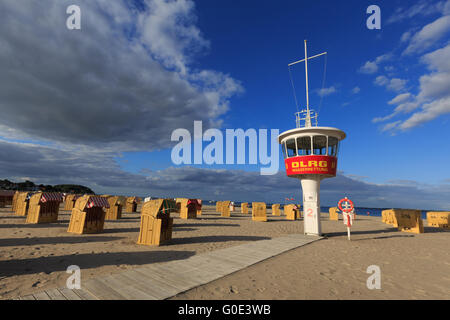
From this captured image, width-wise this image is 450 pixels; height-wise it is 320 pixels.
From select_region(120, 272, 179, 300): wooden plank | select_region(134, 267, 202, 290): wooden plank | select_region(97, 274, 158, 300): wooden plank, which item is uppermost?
select_region(97, 274, 158, 300): wooden plank

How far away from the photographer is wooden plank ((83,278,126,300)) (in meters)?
4.36

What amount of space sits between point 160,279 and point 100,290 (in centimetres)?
141

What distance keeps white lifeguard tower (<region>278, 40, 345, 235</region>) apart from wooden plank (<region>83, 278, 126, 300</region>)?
12969 mm

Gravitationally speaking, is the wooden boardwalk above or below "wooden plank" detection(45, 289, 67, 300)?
below

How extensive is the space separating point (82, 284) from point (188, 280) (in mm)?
2539

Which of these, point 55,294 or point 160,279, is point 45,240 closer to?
point 55,294

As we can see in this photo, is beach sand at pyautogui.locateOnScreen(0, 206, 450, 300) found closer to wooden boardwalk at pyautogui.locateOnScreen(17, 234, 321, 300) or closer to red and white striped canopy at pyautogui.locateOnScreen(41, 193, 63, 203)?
wooden boardwalk at pyautogui.locateOnScreen(17, 234, 321, 300)

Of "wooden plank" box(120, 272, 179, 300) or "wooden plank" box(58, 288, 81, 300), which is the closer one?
"wooden plank" box(58, 288, 81, 300)

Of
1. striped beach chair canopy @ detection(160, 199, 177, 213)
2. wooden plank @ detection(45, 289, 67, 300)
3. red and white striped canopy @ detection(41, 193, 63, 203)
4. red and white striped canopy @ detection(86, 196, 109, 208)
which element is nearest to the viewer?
wooden plank @ detection(45, 289, 67, 300)

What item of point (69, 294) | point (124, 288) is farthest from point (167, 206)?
point (69, 294)

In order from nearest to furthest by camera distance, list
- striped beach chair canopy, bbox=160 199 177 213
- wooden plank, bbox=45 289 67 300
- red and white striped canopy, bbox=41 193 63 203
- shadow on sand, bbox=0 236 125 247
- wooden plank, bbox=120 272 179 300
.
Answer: wooden plank, bbox=45 289 67 300, wooden plank, bbox=120 272 179 300, shadow on sand, bbox=0 236 125 247, striped beach chair canopy, bbox=160 199 177 213, red and white striped canopy, bbox=41 193 63 203

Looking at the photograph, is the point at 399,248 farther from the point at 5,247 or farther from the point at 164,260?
the point at 5,247

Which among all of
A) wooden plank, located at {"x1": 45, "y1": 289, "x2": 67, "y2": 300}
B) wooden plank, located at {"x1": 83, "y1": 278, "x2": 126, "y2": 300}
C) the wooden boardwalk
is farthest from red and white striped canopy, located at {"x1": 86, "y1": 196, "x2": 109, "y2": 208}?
wooden plank, located at {"x1": 45, "y1": 289, "x2": 67, "y2": 300}
